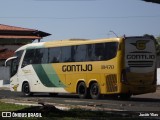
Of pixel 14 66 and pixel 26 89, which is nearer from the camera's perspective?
pixel 26 89

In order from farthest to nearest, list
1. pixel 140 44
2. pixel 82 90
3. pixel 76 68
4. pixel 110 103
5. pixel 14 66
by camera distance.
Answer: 1. pixel 14 66
2. pixel 76 68
3. pixel 82 90
4. pixel 140 44
5. pixel 110 103

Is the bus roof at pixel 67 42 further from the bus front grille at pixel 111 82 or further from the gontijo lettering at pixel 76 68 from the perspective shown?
the bus front grille at pixel 111 82

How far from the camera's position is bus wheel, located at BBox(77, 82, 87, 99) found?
2573 cm

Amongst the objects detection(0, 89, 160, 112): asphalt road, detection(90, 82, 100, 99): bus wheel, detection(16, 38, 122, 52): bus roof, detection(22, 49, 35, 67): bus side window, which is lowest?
detection(0, 89, 160, 112): asphalt road

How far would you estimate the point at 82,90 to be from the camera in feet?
85.7

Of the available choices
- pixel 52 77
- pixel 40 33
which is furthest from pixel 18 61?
pixel 40 33

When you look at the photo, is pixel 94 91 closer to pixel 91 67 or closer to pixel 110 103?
pixel 91 67

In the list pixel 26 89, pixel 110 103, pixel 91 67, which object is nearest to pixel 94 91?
pixel 91 67

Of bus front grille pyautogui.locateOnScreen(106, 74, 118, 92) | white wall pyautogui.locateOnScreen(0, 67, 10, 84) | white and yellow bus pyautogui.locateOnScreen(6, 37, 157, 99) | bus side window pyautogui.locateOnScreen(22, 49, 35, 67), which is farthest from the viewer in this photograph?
white wall pyautogui.locateOnScreen(0, 67, 10, 84)

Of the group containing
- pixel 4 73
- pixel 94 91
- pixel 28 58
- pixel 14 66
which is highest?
pixel 28 58

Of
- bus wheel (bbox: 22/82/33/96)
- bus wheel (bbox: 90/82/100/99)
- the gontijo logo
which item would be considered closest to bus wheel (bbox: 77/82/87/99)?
bus wheel (bbox: 90/82/100/99)

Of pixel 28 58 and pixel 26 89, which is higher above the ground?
pixel 28 58

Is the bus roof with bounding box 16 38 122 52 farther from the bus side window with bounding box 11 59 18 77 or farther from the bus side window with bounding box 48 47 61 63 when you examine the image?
the bus side window with bounding box 11 59 18 77

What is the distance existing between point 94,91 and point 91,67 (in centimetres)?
125
